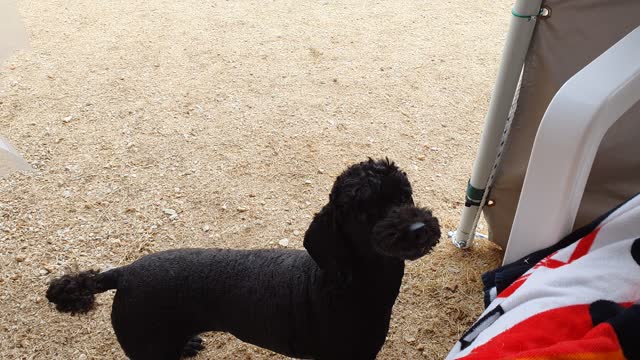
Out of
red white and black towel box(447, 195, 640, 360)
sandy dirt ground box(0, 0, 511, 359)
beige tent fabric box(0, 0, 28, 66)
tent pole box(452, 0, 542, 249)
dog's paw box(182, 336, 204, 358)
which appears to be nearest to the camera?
red white and black towel box(447, 195, 640, 360)

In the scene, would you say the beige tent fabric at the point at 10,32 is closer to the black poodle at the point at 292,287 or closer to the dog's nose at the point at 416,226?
the black poodle at the point at 292,287

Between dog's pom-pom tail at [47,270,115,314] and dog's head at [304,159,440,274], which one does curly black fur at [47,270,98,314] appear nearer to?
dog's pom-pom tail at [47,270,115,314]

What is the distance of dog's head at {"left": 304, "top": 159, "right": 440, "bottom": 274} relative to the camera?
40.7 inches

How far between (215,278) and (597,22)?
3.45 ft

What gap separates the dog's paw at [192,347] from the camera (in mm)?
1519

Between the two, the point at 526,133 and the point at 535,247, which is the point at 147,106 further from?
the point at 535,247

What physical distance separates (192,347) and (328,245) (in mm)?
705

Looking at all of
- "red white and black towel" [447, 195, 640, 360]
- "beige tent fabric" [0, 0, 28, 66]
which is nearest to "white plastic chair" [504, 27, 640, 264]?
"red white and black towel" [447, 195, 640, 360]

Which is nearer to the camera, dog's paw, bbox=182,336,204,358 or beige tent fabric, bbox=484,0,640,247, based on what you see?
beige tent fabric, bbox=484,0,640,247

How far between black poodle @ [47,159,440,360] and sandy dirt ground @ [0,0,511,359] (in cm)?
41

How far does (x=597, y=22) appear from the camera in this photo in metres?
1.12

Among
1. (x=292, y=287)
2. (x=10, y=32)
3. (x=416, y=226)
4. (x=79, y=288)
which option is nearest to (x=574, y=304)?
(x=416, y=226)

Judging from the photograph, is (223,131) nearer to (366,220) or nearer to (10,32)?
(366,220)

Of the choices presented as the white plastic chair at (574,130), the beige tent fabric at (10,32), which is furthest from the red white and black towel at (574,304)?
the beige tent fabric at (10,32)
